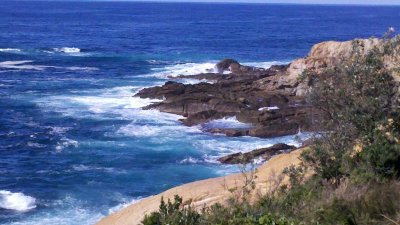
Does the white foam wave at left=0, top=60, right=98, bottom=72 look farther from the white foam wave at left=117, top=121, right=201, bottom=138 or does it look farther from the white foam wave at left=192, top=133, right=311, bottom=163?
the white foam wave at left=192, top=133, right=311, bottom=163

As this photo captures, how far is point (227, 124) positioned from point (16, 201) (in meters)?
13.9

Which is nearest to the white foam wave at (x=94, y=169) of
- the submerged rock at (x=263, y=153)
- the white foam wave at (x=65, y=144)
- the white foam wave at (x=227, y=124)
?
the white foam wave at (x=65, y=144)

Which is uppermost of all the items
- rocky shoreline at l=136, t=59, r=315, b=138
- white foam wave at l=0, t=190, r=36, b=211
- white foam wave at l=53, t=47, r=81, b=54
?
white foam wave at l=53, t=47, r=81, b=54

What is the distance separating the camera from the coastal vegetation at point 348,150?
1045 cm

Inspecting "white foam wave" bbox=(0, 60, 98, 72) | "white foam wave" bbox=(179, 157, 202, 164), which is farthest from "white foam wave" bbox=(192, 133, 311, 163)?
"white foam wave" bbox=(0, 60, 98, 72)

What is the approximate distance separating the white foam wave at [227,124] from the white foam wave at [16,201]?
12.7 m

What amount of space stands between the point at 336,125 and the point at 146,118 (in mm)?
23048

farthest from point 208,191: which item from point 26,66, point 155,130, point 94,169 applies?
point 26,66

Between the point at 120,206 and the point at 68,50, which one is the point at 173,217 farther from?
the point at 68,50

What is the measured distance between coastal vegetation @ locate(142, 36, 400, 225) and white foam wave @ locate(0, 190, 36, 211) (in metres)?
10.2

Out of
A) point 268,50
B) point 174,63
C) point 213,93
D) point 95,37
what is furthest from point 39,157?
point 95,37

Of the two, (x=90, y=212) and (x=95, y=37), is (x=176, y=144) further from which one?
(x=95, y=37)

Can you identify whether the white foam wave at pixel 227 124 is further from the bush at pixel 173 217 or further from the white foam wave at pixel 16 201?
the bush at pixel 173 217

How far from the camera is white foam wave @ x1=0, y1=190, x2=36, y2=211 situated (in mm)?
21641
